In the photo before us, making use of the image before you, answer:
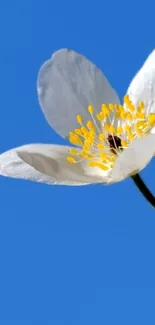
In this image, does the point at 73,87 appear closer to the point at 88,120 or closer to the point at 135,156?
the point at 88,120

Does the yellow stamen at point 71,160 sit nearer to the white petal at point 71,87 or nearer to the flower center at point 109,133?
the flower center at point 109,133

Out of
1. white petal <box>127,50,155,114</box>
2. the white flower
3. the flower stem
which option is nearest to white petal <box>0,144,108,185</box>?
the white flower

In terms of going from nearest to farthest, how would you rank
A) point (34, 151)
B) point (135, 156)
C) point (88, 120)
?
1. point (135, 156)
2. point (34, 151)
3. point (88, 120)

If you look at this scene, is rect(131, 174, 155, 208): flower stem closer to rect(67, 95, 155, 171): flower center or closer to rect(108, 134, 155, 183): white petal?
rect(108, 134, 155, 183): white petal

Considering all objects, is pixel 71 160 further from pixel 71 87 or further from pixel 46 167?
pixel 71 87

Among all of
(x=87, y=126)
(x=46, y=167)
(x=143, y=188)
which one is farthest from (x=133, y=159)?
(x=87, y=126)

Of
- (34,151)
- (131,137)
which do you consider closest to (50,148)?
(34,151)

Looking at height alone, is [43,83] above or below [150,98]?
above

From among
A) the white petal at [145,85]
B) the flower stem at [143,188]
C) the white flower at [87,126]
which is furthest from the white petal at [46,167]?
the white petal at [145,85]
